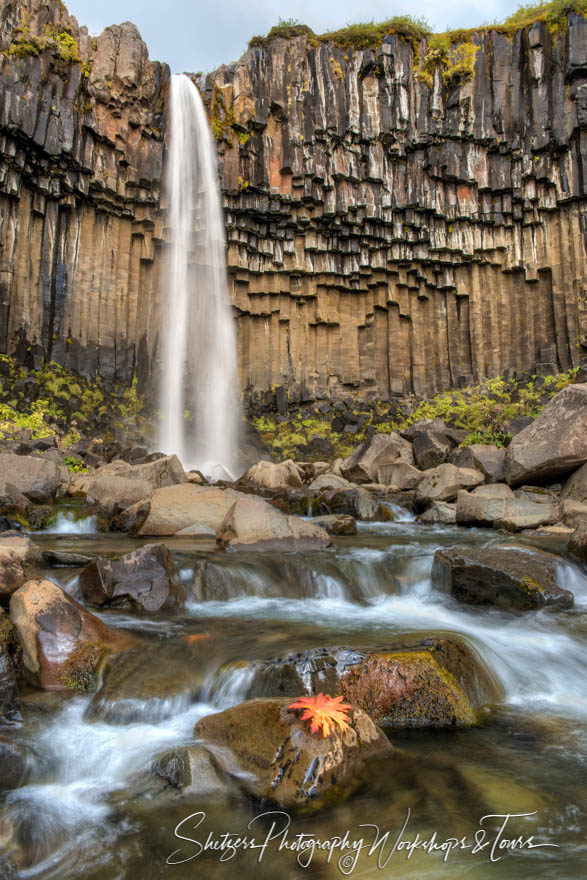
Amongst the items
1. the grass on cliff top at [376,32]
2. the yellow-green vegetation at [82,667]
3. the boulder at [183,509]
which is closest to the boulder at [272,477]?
the boulder at [183,509]

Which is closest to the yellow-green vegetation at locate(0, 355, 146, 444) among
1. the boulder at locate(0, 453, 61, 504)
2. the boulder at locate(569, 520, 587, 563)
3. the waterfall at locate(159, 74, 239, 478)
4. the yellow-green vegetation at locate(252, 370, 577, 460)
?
the waterfall at locate(159, 74, 239, 478)

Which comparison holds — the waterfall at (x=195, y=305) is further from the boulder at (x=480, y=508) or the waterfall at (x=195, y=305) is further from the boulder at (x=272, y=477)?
the boulder at (x=480, y=508)

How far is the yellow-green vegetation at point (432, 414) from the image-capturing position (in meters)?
20.0

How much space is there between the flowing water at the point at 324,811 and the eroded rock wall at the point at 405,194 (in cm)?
1960

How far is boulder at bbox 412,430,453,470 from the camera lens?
587 inches

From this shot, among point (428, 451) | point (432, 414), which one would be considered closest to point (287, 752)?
point (428, 451)

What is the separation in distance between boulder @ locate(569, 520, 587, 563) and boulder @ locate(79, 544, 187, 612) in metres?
4.77

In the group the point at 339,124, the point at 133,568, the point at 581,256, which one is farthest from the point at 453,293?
the point at 133,568

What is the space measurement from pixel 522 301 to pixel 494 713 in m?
23.6

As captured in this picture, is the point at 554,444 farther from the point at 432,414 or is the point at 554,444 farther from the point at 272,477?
the point at 432,414

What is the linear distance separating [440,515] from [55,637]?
8050 millimetres

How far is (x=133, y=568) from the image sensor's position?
17.9ft

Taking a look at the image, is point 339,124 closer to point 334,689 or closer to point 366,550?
point 366,550

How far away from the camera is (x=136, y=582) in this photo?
530 centimetres
